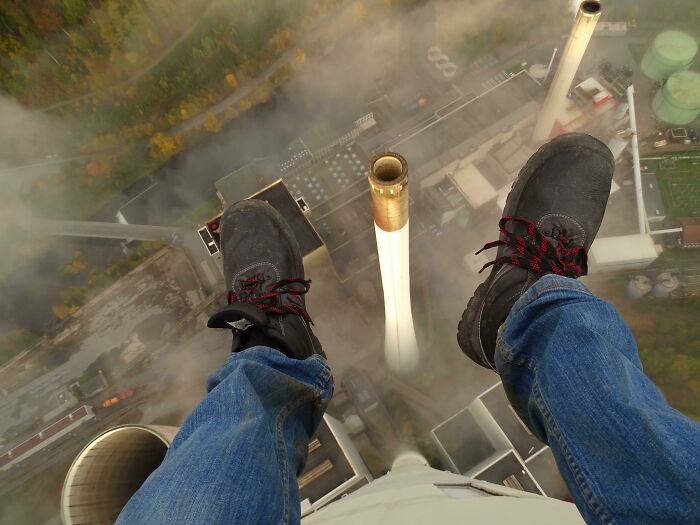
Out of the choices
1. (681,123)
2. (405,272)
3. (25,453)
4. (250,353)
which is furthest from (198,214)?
(681,123)

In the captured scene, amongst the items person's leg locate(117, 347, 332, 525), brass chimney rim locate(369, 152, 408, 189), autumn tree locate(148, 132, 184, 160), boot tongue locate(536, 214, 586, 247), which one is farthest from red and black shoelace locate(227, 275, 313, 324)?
autumn tree locate(148, 132, 184, 160)

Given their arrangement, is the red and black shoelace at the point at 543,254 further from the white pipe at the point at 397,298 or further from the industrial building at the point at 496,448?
the industrial building at the point at 496,448

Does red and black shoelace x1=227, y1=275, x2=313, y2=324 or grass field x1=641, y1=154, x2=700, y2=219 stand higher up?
red and black shoelace x1=227, y1=275, x2=313, y2=324

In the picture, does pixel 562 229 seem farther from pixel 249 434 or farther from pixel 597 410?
pixel 249 434

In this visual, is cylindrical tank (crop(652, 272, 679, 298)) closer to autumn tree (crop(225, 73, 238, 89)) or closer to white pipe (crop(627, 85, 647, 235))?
white pipe (crop(627, 85, 647, 235))

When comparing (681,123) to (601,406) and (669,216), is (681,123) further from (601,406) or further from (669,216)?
(601,406)

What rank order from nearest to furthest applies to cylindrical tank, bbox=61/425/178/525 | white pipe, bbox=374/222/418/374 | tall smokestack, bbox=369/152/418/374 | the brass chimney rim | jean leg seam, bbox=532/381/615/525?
1. jean leg seam, bbox=532/381/615/525
2. the brass chimney rim
3. tall smokestack, bbox=369/152/418/374
4. white pipe, bbox=374/222/418/374
5. cylindrical tank, bbox=61/425/178/525

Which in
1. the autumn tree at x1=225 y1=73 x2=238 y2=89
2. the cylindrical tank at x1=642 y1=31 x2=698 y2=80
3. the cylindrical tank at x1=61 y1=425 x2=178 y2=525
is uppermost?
the autumn tree at x1=225 y1=73 x2=238 y2=89

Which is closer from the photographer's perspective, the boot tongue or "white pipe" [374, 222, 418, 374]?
the boot tongue
